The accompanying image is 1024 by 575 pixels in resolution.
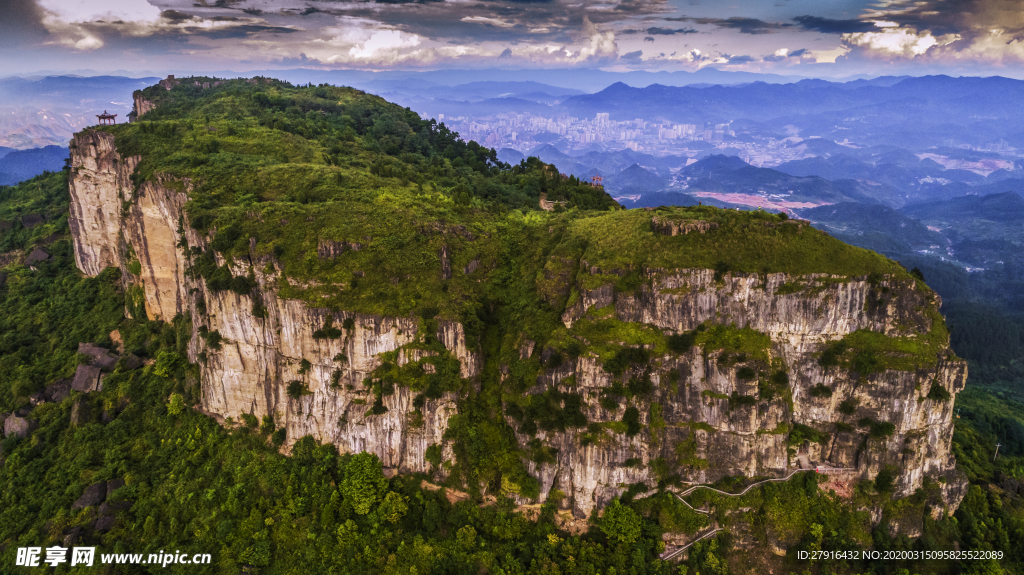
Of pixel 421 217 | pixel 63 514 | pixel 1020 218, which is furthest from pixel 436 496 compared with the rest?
pixel 1020 218

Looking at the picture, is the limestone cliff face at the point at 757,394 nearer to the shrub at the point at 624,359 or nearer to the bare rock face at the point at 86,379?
the shrub at the point at 624,359

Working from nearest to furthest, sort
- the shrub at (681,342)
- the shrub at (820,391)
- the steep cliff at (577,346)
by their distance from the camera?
the steep cliff at (577,346) < the shrub at (681,342) < the shrub at (820,391)

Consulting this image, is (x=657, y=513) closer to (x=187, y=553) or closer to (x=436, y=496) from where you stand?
(x=436, y=496)

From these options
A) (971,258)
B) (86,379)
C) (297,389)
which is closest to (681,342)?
(297,389)

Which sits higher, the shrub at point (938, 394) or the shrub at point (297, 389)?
the shrub at point (938, 394)

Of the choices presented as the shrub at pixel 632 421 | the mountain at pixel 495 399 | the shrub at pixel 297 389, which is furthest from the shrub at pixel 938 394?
the shrub at pixel 297 389

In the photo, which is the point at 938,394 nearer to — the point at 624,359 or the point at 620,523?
the point at 624,359
